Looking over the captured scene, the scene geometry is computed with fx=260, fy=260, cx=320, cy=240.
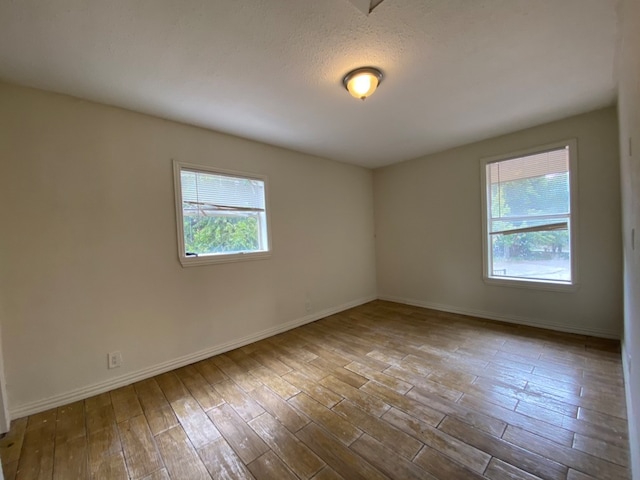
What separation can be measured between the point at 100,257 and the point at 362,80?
261 centimetres

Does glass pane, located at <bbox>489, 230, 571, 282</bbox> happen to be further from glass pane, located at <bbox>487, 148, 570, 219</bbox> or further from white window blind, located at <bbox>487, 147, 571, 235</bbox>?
glass pane, located at <bbox>487, 148, 570, 219</bbox>

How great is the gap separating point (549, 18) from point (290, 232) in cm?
300

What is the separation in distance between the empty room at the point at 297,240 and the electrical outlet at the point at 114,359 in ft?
0.12

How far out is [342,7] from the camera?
1.41 m

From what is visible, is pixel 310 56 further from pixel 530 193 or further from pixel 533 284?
pixel 533 284

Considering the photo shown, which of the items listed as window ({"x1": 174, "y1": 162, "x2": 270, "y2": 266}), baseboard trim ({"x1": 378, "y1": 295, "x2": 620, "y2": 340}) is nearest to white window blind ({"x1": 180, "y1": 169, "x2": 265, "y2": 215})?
window ({"x1": 174, "y1": 162, "x2": 270, "y2": 266})

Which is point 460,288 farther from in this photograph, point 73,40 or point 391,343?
point 73,40

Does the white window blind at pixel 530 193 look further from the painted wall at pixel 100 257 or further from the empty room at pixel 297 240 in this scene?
the painted wall at pixel 100 257

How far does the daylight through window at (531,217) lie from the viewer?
3.09 meters

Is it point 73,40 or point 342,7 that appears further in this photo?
point 73,40

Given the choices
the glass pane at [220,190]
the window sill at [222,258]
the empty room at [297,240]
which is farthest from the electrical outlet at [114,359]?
the glass pane at [220,190]

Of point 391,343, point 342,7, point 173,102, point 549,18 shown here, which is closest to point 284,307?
point 391,343

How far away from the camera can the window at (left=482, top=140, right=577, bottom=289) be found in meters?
3.06

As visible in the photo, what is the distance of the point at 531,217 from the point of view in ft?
10.8
